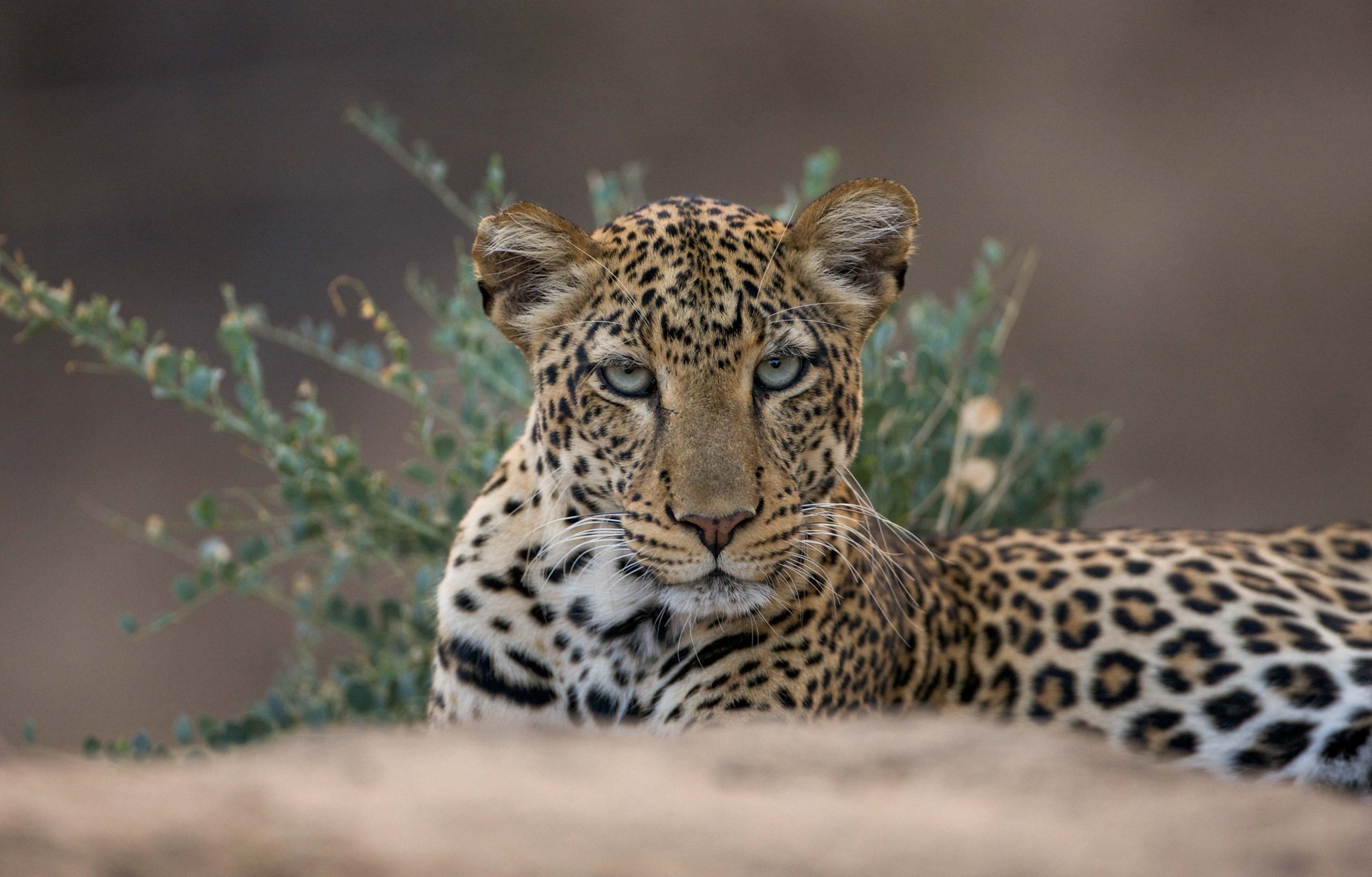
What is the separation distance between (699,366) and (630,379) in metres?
0.22

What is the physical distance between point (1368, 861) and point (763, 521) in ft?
6.00

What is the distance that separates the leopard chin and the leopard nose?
8cm

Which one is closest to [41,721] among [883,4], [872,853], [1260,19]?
[883,4]

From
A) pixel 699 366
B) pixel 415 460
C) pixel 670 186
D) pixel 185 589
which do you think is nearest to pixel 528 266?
pixel 699 366

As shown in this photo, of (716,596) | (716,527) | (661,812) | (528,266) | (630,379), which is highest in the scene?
(528,266)

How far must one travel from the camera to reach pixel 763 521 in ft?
12.0

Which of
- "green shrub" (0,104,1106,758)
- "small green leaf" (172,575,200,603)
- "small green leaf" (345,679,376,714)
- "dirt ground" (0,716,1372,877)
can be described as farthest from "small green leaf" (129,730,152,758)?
"dirt ground" (0,716,1372,877)

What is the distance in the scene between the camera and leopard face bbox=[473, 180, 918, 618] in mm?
3666

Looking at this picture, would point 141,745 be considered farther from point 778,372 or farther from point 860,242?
point 860,242

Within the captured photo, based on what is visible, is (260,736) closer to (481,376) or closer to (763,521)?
(481,376)

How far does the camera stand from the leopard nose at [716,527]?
11.7 ft

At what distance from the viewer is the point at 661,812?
2.22m

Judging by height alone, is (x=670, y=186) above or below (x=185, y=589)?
above

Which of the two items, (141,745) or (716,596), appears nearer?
(716,596)
